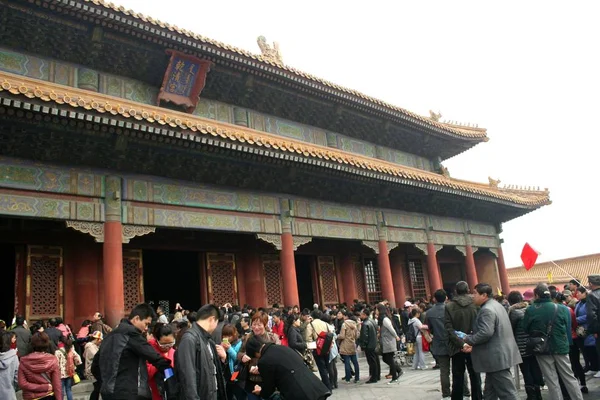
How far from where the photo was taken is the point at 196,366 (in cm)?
433

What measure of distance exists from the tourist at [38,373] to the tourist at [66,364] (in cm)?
215

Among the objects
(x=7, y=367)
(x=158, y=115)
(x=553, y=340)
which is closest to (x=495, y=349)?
(x=553, y=340)

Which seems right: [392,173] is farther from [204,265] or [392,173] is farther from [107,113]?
[107,113]

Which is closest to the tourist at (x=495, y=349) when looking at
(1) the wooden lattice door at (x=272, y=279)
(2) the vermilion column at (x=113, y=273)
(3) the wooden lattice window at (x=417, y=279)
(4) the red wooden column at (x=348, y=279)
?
(2) the vermilion column at (x=113, y=273)

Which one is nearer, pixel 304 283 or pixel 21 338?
pixel 21 338

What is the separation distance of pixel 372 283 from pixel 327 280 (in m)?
2.26

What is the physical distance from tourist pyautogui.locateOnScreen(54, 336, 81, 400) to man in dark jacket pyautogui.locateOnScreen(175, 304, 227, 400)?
422 centimetres

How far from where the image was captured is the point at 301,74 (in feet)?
50.2

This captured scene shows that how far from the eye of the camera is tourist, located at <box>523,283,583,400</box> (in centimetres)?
616

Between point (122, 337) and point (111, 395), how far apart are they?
1.62 ft

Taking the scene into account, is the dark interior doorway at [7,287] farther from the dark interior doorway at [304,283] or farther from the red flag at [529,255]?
the red flag at [529,255]

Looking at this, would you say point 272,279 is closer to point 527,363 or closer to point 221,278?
point 221,278

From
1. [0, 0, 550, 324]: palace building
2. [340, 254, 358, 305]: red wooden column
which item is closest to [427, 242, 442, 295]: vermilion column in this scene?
[0, 0, 550, 324]: palace building

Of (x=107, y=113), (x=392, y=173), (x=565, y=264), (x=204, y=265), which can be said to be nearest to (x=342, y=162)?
(x=392, y=173)
